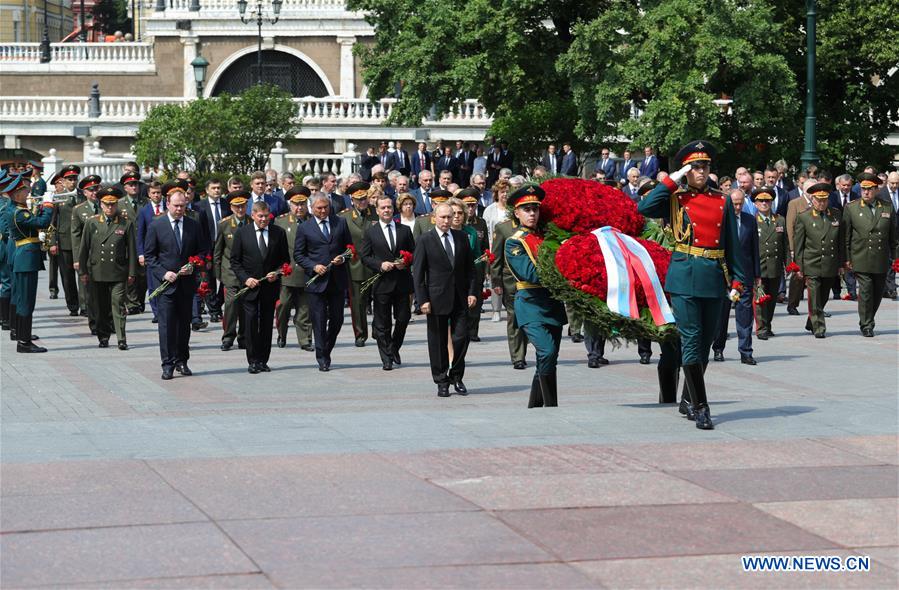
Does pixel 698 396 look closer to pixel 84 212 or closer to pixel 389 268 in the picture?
pixel 389 268

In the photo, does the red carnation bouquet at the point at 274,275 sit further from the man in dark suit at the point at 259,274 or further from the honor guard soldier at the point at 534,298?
the honor guard soldier at the point at 534,298

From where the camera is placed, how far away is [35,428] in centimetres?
1220

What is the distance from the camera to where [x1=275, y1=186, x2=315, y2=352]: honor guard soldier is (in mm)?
19203

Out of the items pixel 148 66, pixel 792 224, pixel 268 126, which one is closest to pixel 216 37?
pixel 148 66

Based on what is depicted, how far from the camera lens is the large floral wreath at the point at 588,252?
41.7ft

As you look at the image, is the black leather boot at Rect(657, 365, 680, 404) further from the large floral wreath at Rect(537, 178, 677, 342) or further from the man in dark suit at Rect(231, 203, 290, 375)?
the man in dark suit at Rect(231, 203, 290, 375)

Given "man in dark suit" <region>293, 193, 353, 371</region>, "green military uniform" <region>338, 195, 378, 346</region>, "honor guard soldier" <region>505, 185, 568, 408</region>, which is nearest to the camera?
"honor guard soldier" <region>505, 185, 568, 408</region>

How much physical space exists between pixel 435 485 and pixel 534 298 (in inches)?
145

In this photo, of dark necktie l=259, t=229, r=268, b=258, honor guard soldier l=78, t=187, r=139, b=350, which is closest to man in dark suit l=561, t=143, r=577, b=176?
honor guard soldier l=78, t=187, r=139, b=350

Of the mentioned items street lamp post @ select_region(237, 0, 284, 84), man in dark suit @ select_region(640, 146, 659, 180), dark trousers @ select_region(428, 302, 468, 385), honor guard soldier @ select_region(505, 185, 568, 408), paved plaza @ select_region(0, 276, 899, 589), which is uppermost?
street lamp post @ select_region(237, 0, 284, 84)

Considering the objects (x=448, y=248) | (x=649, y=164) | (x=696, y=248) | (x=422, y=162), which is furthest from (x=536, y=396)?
(x=422, y=162)

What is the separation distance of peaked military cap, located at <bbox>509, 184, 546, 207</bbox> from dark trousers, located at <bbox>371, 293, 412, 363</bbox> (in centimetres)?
417

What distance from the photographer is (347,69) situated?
57438mm

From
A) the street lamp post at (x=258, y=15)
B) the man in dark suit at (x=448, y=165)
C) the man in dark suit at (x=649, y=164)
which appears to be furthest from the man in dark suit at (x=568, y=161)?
the street lamp post at (x=258, y=15)
